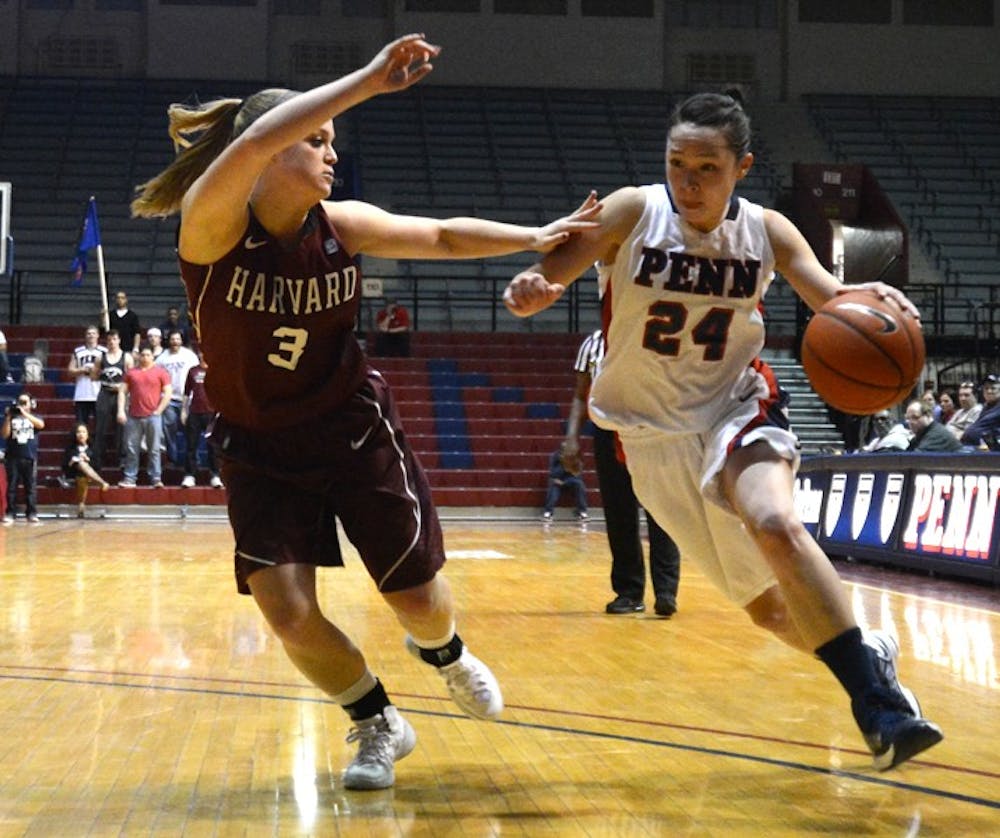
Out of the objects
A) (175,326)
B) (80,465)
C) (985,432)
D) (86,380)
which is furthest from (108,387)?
(985,432)

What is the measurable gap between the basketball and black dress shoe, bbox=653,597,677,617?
362cm

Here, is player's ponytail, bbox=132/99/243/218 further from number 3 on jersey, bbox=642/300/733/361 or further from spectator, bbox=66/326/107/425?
spectator, bbox=66/326/107/425

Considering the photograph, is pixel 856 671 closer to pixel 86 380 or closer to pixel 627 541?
pixel 627 541

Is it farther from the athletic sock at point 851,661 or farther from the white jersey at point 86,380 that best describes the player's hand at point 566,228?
the white jersey at point 86,380

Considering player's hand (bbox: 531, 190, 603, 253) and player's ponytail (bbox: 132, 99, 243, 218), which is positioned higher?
player's ponytail (bbox: 132, 99, 243, 218)

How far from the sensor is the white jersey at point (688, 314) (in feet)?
13.1

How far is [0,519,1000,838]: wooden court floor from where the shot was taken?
327cm

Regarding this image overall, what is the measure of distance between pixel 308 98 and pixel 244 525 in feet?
3.57

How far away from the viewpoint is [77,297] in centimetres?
2256

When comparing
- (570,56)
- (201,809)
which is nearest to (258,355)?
(201,809)

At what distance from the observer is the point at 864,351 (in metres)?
3.74

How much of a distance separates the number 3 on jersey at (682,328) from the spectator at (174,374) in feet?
46.9

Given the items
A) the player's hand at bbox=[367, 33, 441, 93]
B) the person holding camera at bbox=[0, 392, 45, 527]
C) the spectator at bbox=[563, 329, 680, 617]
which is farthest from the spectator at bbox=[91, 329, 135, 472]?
the player's hand at bbox=[367, 33, 441, 93]

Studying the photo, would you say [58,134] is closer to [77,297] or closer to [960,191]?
[77,297]
